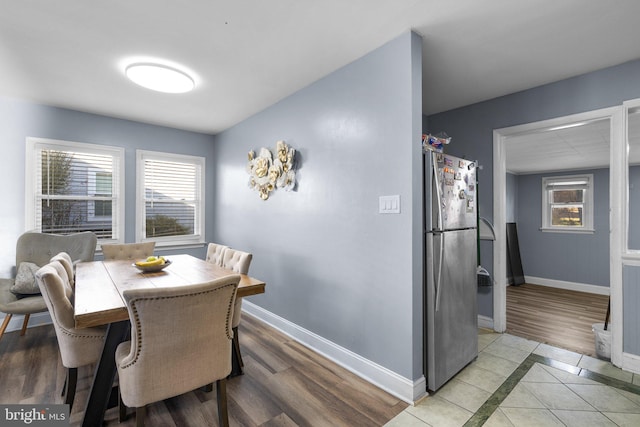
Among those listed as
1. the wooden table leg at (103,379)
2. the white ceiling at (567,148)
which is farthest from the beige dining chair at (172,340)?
the white ceiling at (567,148)

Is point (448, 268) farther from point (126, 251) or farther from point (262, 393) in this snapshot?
point (126, 251)

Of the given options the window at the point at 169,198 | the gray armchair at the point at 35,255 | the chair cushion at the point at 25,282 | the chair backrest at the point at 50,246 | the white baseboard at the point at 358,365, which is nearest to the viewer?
the white baseboard at the point at 358,365

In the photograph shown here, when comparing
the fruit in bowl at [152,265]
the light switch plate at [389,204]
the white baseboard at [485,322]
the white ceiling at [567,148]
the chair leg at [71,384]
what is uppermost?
the white ceiling at [567,148]

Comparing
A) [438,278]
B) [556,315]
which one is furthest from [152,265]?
[556,315]

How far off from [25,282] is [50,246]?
19.7 inches

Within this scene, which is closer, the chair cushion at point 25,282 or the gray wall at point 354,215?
the gray wall at point 354,215

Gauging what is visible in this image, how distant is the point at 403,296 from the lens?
2.06 meters

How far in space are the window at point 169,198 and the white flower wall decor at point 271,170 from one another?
1405mm

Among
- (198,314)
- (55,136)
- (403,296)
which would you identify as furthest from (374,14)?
(55,136)

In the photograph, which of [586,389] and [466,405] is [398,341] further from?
[586,389]

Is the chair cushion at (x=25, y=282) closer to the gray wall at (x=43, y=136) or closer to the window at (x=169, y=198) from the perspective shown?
the gray wall at (x=43, y=136)

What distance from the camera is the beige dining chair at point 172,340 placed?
1.33 meters

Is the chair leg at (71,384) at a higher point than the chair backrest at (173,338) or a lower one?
lower

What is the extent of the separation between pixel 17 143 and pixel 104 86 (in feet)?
4.58
